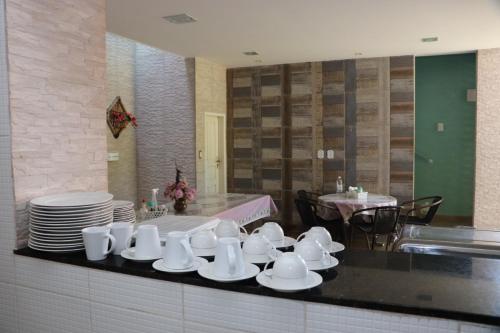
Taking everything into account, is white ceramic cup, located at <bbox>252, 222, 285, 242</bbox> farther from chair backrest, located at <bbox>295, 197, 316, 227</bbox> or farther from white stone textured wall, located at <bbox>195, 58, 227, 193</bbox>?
white stone textured wall, located at <bbox>195, 58, 227, 193</bbox>

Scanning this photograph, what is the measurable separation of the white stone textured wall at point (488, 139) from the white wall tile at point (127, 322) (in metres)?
5.84

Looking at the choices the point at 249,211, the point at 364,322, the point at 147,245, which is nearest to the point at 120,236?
the point at 147,245

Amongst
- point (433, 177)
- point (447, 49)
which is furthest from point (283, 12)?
point (433, 177)

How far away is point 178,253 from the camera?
4.55 feet

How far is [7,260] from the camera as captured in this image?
1.72m

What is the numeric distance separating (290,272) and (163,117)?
560 centimetres

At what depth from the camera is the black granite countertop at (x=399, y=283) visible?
1075 mm

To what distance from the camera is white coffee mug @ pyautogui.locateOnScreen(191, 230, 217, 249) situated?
1.57 metres

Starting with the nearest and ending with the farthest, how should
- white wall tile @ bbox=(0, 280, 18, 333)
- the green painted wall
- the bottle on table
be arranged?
1. white wall tile @ bbox=(0, 280, 18, 333)
2. the bottle on table
3. the green painted wall

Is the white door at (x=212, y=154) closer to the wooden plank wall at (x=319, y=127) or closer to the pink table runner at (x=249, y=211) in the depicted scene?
the wooden plank wall at (x=319, y=127)

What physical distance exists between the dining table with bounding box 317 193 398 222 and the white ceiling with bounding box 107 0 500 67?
1976 mm

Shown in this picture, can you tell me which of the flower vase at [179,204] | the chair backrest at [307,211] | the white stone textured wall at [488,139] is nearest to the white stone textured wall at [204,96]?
the chair backrest at [307,211]

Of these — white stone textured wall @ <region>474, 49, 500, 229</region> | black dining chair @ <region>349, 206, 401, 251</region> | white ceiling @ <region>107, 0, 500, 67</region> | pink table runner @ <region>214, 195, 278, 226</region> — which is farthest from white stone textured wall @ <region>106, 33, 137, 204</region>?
white stone textured wall @ <region>474, 49, 500, 229</region>

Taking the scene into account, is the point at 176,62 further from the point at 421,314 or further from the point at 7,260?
the point at 421,314
